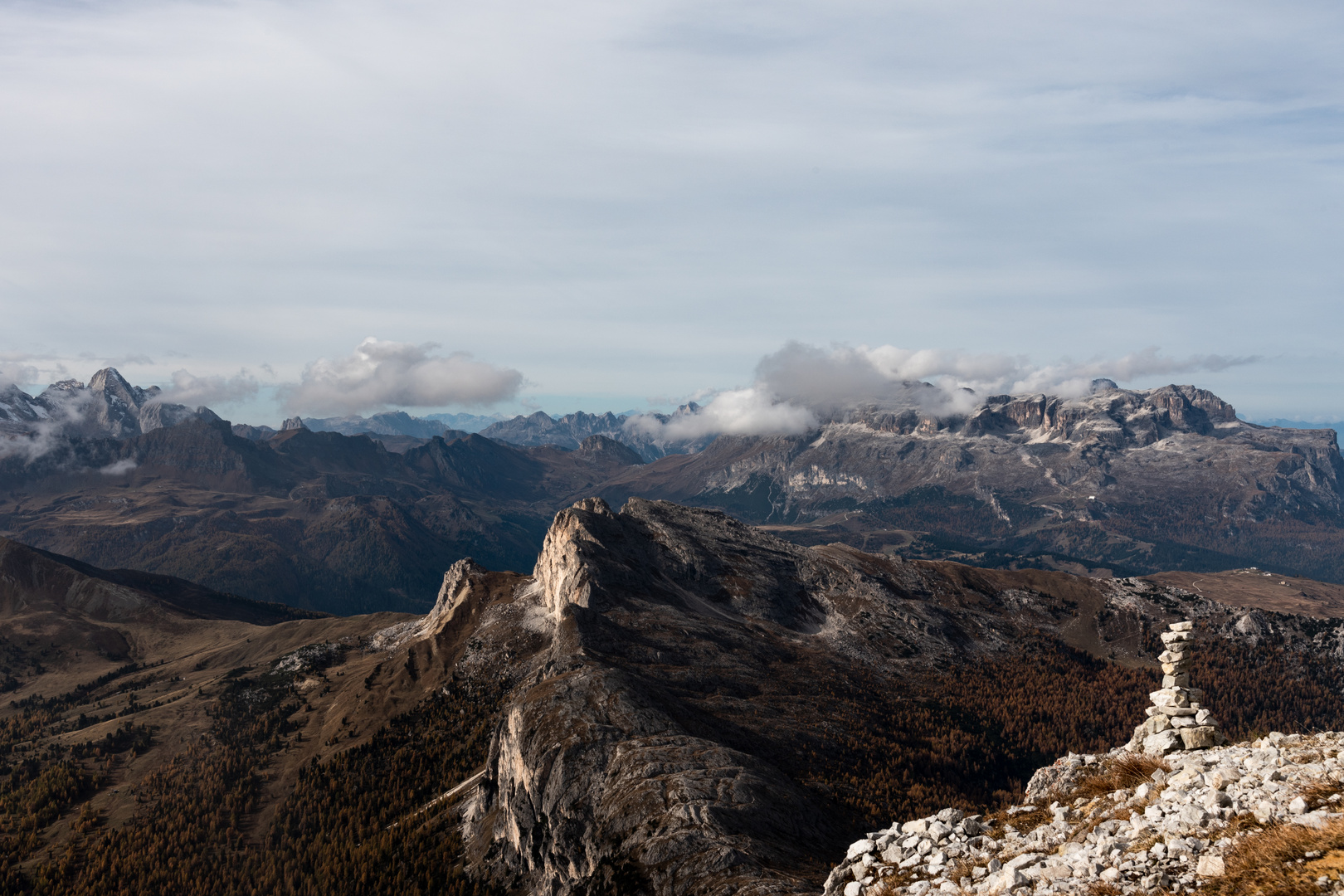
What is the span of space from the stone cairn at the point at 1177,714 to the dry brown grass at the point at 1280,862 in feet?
44.4

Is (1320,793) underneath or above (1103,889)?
above

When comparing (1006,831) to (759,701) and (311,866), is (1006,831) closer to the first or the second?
(759,701)

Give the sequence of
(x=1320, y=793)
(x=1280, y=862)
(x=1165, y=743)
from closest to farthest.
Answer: (x=1280, y=862), (x=1320, y=793), (x=1165, y=743)

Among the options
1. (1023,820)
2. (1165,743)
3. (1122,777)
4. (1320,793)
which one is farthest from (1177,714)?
(1320,793)

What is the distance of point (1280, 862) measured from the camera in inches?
874

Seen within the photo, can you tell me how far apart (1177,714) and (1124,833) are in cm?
1570

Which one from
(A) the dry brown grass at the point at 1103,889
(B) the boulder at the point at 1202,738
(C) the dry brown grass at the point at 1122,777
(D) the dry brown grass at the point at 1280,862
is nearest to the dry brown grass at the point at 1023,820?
(C) the dry brown grass at the point at 1122,777

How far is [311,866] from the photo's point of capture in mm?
153500

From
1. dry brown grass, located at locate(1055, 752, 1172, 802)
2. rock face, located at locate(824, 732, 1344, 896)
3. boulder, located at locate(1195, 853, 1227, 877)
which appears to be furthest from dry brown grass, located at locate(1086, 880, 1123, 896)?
dry brown grass, located at locate(1055, 752, 1172, 802)

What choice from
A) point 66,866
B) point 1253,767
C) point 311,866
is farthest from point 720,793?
point 66,866

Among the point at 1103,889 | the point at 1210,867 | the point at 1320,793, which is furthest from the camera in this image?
the point at 1103,889

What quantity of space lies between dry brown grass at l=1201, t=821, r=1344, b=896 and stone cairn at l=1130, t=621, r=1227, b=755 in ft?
44.4

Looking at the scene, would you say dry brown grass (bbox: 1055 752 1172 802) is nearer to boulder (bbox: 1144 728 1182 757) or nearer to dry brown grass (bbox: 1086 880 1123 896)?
boulder (bbox: 1144 728 1182 757)

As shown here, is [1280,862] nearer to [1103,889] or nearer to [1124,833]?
[1103,889]
